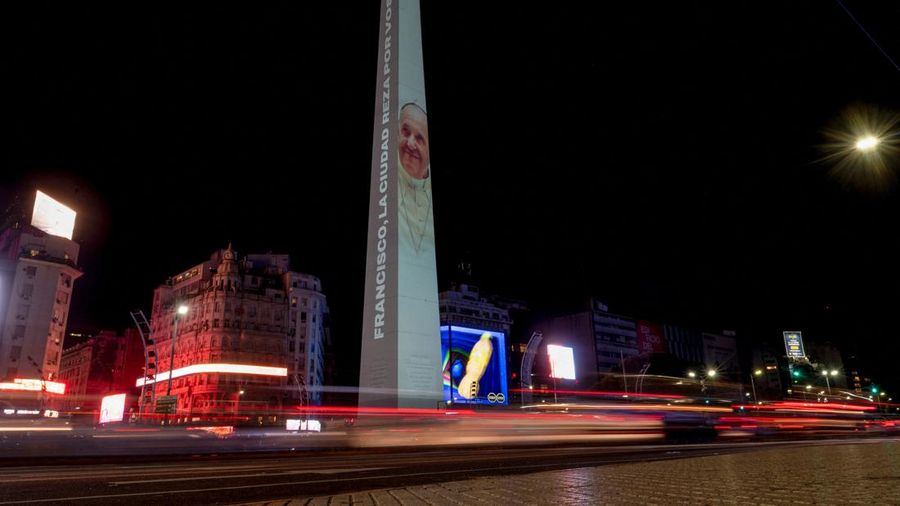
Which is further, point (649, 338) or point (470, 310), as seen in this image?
point (649, 338)

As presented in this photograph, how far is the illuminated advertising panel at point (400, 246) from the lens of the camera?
2858 centimetres

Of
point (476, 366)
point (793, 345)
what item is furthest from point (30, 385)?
point (793, 345)

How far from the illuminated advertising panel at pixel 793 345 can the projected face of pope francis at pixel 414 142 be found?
58.4m

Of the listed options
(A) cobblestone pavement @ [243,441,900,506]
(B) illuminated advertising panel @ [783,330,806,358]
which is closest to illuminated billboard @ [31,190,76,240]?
(A) cobblestone pavement @ [243,441,900,506]

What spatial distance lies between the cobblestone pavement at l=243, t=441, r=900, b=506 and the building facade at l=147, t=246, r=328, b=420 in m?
74.3

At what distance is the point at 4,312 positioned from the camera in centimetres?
6756

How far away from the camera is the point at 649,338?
10806 cm

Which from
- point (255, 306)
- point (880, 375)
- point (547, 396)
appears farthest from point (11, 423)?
point (547, 396)

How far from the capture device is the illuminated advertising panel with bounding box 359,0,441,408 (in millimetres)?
28578

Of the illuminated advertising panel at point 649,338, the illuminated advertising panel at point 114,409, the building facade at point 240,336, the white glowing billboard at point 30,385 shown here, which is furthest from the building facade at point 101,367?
the illuminated advertising panel at point 649,338

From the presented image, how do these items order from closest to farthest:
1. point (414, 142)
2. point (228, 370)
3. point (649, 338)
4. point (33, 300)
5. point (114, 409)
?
1. point (414, 142)
2. point (114, 409)
3. point (33, 300)
4. point (228, 370)
5. point (649, 338)

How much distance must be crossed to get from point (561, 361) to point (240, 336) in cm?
4588

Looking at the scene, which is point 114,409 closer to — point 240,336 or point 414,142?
point 414,142

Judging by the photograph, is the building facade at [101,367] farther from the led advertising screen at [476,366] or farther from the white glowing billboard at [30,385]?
the led advertising screen at [476,366]
